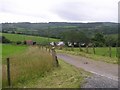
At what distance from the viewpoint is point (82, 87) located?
10469mm

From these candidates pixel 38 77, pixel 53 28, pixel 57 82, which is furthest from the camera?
pixel 53 28

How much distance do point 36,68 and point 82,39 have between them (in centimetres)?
8647

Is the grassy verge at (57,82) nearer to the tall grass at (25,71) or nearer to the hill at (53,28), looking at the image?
the tall grass at (25,71)

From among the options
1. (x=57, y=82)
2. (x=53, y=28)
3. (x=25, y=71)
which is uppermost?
(x=53, y=28)

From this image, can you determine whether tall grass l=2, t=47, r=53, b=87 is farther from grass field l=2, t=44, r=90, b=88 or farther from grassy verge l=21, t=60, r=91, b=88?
grassy verge l=21, t=60, r=91, b=88

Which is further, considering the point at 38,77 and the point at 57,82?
the point at 38,77

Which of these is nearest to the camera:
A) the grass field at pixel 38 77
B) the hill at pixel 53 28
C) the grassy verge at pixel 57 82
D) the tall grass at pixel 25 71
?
the grassy verge at pixel 57 82

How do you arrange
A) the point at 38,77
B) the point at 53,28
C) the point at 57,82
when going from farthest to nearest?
the point at 53,28 → the point at 38,77 → the point at 57,82

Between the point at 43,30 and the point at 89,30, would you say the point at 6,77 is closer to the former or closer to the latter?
the point at 89,30

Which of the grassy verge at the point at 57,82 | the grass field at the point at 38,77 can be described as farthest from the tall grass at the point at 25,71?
the grassy verge at the point at 57,82

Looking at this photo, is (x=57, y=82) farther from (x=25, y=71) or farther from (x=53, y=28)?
(x=53, y=28)

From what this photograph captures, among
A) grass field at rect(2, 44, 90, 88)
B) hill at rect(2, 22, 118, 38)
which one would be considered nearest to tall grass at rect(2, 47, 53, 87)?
grass field at rect(2, 44, 90, 88)

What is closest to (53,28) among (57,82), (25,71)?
(25,71)

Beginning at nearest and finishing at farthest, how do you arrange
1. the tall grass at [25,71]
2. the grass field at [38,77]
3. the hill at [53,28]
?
the grass field at [38,77], the tall grass at [25,71], the hill at [53,28]
